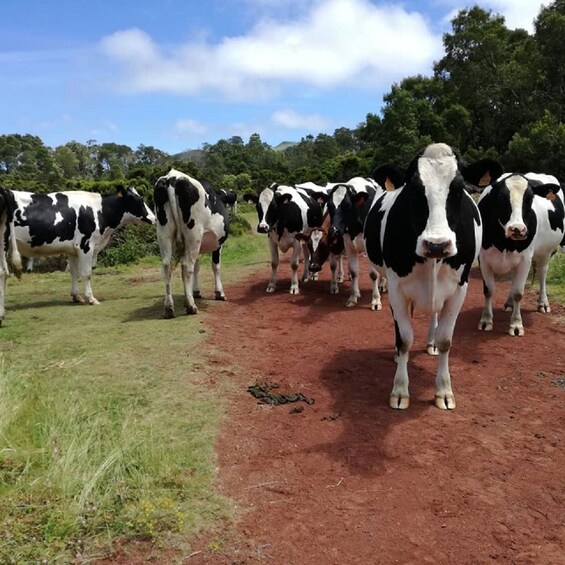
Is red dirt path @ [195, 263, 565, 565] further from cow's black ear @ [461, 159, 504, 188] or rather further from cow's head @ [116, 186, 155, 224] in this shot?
cow's head @ [116, 186, 155, 224]

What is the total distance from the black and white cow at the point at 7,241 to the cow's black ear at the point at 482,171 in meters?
6.33

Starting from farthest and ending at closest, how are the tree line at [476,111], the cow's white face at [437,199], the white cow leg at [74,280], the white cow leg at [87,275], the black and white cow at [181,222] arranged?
the tree line at [476,111], the white cow leg at [74,280], the white cow leg at [87,275], the black and white cow at [181,222], the cow's white face at [437,199]

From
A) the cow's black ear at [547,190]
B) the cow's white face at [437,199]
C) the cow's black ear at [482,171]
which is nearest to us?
the cow's white face at [437,199]

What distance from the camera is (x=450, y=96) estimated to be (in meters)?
37.0

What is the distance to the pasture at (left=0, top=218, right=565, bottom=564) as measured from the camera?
10.4ft

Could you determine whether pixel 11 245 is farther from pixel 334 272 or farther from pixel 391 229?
pixel 391 229

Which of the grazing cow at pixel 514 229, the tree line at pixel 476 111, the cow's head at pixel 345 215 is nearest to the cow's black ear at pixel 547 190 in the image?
the grazing cow at pixel 514 229

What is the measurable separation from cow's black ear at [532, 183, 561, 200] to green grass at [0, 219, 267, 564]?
4979mm

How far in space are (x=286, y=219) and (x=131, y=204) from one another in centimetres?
313

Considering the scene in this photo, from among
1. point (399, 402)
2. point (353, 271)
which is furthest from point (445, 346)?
point (353, 271)

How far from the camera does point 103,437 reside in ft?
13.8

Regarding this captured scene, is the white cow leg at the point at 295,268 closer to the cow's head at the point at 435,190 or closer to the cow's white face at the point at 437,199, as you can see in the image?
the cow's head at the point at 435,190

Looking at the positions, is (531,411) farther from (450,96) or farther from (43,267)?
(450,96)

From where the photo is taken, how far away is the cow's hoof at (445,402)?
201 inches
